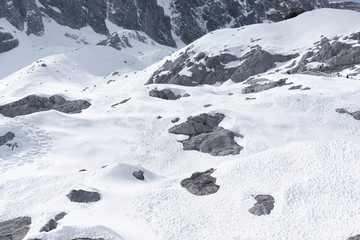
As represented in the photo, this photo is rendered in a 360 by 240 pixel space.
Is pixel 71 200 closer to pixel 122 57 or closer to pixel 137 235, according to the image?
pixel 137 235

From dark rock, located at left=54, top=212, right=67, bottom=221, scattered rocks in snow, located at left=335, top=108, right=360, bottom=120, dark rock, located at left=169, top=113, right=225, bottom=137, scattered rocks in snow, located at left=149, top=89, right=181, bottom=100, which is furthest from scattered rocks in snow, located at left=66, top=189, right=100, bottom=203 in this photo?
scattered rocks in snow, located at left=149, top=89, right=181, bottom=100

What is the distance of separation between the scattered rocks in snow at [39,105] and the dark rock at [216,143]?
1677cm

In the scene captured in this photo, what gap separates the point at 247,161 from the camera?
866 inches

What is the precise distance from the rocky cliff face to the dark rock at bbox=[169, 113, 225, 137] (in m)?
85.2

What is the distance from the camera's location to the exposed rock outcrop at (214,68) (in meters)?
51.6

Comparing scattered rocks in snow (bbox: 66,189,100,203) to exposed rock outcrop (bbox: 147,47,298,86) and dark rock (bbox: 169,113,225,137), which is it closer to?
dark rock (bbox: 169,113,225,137)

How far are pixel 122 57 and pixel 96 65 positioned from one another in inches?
288

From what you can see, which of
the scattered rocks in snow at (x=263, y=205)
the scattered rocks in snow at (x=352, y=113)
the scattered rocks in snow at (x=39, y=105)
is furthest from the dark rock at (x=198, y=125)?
the scattered rocks in snow at (x=39, y=105)

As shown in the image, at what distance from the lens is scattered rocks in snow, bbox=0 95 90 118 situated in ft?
133

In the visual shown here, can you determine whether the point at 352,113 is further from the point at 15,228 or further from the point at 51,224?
the point at 15,228

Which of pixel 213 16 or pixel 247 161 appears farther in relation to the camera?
pixel 213 16

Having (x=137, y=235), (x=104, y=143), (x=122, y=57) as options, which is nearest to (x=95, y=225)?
(x=137, y=235)

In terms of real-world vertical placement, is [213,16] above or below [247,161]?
below

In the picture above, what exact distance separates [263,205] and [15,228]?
12.2m
